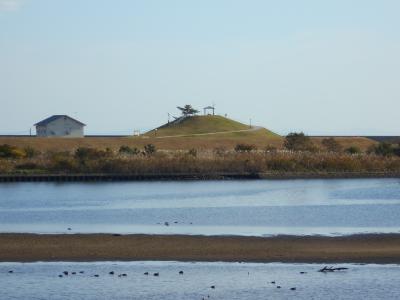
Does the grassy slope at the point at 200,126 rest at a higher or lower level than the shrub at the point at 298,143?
higher

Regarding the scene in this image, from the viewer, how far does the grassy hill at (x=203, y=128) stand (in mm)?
152125

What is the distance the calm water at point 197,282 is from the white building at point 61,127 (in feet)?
371

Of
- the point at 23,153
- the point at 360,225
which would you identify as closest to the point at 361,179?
the point at 23,153

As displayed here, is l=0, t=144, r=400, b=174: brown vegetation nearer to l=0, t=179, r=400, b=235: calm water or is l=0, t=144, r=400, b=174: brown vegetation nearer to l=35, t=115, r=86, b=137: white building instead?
l=0, t=179, r=400, b=235: calm water

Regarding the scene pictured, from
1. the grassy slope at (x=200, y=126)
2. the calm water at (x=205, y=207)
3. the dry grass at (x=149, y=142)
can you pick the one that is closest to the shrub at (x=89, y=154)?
the calm water at (x=205, y=207)

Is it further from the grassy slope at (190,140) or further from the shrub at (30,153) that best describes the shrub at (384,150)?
the shrub at (30,153)

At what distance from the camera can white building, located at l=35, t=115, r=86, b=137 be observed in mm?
144375

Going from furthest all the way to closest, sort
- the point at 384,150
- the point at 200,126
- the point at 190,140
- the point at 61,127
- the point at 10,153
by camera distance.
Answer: the point at 200,126
the point at 61,127
the point at 190,140
the point at 384,150
the point at 10,153

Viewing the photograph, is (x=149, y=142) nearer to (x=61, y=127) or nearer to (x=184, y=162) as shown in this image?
(x=61, y=127)

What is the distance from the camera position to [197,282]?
28828mm

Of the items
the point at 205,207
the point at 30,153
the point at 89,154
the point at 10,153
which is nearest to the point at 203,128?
the point at 30,153

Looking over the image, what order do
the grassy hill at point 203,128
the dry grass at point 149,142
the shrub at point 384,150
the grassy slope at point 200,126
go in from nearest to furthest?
the shrub at point 384,150 < the dry grass at point 149,142 < the grassy hill at point 203,128 < the grassy slope at point 200,126

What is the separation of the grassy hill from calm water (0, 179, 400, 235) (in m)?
67.7

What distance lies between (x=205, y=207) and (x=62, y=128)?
298ft
